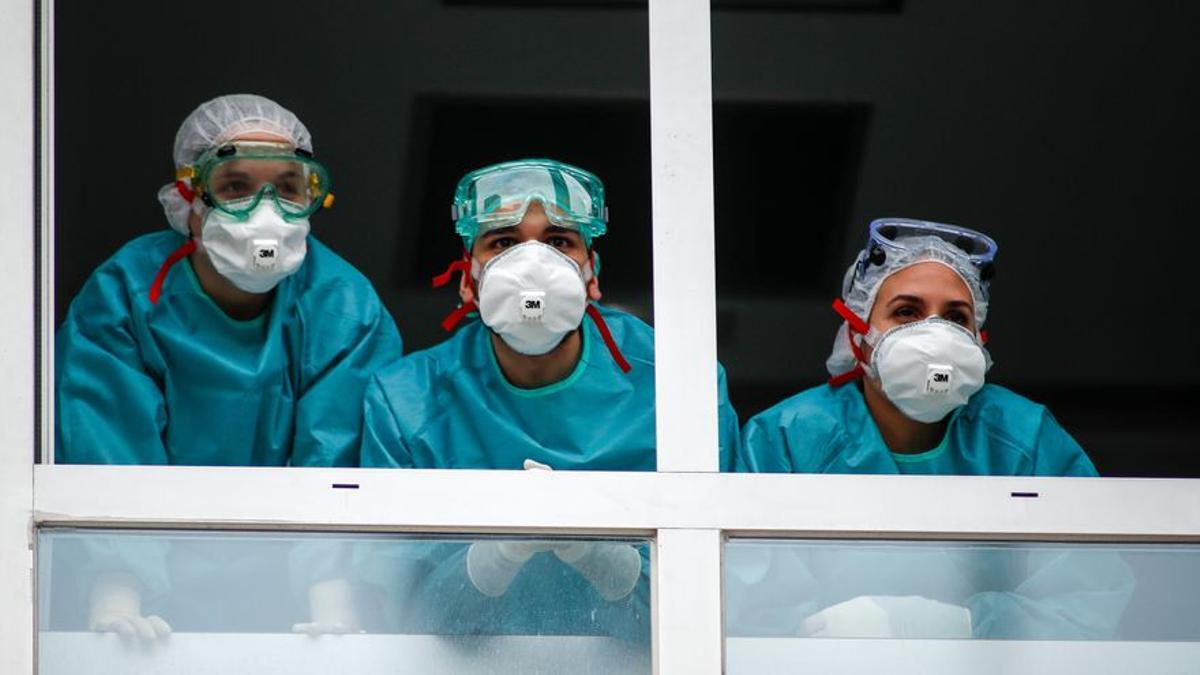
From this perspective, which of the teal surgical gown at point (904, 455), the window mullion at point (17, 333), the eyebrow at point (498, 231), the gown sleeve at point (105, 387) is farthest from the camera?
the teal surgical gown at point (904, 455)

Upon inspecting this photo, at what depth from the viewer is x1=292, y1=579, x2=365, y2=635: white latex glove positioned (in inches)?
119

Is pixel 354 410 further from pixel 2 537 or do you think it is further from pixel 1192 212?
pixel 1192 212

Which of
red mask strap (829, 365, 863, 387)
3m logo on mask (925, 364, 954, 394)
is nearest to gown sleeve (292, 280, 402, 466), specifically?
red mask strap (829, 365, 863, 387)

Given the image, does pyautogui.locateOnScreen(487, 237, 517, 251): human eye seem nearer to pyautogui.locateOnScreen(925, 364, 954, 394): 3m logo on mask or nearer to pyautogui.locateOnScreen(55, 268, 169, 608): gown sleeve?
pyautogui.locateOnScreen(55, 268, 169, 608): gown sleeve

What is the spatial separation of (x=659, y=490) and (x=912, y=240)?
811 mm

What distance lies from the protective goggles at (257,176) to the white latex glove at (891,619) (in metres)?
1.01

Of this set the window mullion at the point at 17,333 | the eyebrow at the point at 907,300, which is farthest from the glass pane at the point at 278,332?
the eyebrow at the point at 907,300

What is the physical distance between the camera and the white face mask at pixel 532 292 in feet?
10.8

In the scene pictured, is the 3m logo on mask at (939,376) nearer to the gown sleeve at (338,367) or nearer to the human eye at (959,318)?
the human eye at (959,318)

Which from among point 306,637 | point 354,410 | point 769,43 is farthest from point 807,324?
point 306,637

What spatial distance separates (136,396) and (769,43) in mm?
1614

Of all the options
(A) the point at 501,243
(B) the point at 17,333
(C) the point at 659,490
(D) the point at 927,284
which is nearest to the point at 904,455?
(D) the point at 927,284

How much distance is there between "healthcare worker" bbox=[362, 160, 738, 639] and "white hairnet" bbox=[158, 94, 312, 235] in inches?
12.4

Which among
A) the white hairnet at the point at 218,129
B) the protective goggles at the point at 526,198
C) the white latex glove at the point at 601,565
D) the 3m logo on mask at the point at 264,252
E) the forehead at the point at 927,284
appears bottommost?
the white latex glove at the point at 601,565
